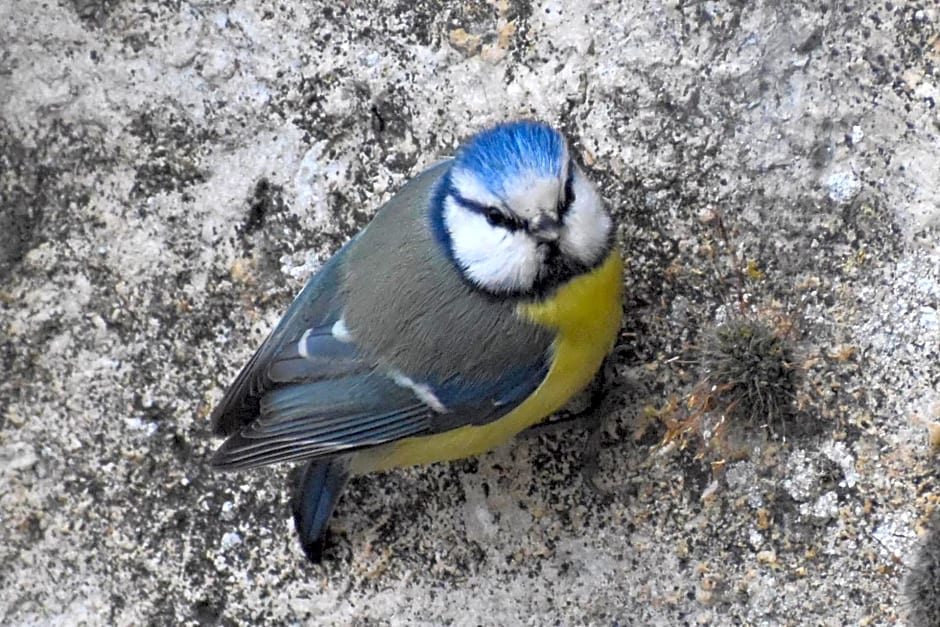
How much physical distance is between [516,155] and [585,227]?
0.20m

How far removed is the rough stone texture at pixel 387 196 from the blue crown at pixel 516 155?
0.43 m

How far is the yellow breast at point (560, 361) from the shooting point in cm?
217

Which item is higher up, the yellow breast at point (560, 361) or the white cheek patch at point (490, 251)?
the white cheek patch at point (490, 251)

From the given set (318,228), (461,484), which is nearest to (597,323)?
(461,484)

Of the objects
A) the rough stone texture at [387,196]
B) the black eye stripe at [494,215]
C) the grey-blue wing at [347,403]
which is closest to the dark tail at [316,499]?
the rough stone texture at [387,196]

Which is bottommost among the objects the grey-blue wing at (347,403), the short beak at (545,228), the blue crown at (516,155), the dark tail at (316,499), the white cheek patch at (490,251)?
the dark tail at (316,499)

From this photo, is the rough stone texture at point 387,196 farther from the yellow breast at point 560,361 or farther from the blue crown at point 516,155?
the blue crown at point 516,155

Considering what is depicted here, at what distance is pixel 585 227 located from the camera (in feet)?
6.95

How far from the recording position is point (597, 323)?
7.23 feet

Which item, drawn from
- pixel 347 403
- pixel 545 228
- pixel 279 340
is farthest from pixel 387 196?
pixel 545 228

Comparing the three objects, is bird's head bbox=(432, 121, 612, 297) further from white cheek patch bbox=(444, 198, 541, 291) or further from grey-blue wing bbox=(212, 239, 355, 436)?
grey-blue wing bbox=(212, 239, 355, 436)

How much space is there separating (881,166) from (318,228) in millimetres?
1238

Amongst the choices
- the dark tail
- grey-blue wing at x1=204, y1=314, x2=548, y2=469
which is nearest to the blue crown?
grey-blue wing at x1=204, y1=314, x2=548, y2=469

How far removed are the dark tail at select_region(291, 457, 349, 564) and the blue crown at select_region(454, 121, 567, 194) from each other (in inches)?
31.0
